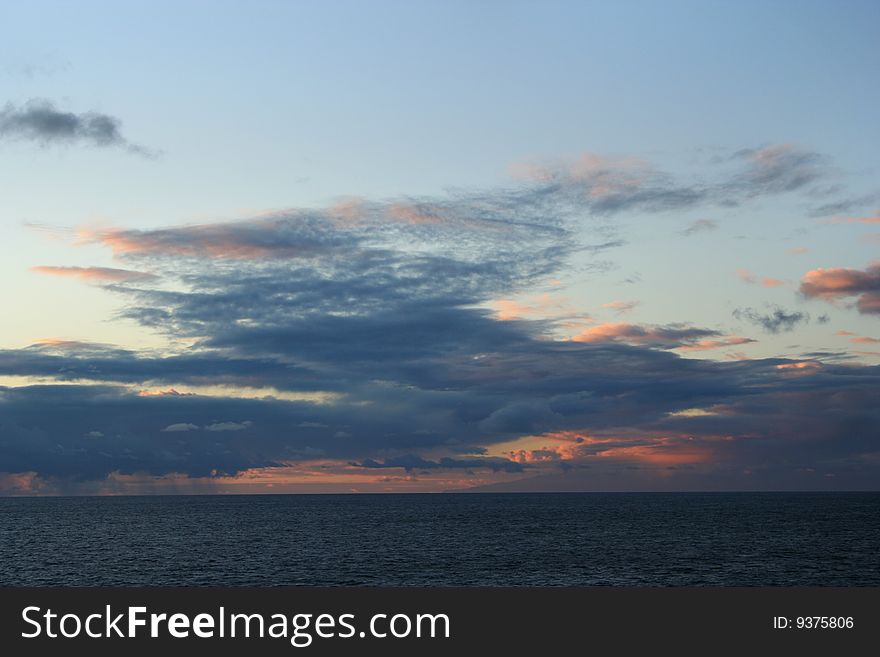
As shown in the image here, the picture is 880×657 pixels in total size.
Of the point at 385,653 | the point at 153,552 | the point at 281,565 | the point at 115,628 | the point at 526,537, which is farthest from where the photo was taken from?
the point at 526,537

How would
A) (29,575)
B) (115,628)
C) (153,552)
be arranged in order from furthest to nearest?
1. (153,552)
2. (29,575)
3. (115,628)

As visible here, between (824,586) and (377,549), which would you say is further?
(377,549)

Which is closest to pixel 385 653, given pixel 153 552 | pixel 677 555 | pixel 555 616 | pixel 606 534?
pixel 555 616

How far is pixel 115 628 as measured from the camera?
55.9 m

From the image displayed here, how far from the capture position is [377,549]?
6004 inches

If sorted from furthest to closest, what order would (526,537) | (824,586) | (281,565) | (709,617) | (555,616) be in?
(526,537) < (281,565) < (824,586) < (709,617) < (555,616)

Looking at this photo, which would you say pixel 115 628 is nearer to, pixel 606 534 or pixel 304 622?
pixel 304 622

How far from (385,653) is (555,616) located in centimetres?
1776

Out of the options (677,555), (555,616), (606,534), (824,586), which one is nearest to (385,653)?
(555,616)

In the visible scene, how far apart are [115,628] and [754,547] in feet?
407

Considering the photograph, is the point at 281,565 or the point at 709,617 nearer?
the point at 709,617

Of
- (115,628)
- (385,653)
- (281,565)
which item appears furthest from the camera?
(281,565)

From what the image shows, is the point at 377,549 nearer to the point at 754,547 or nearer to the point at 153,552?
the point at 153,552

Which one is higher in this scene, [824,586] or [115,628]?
[115,628]
